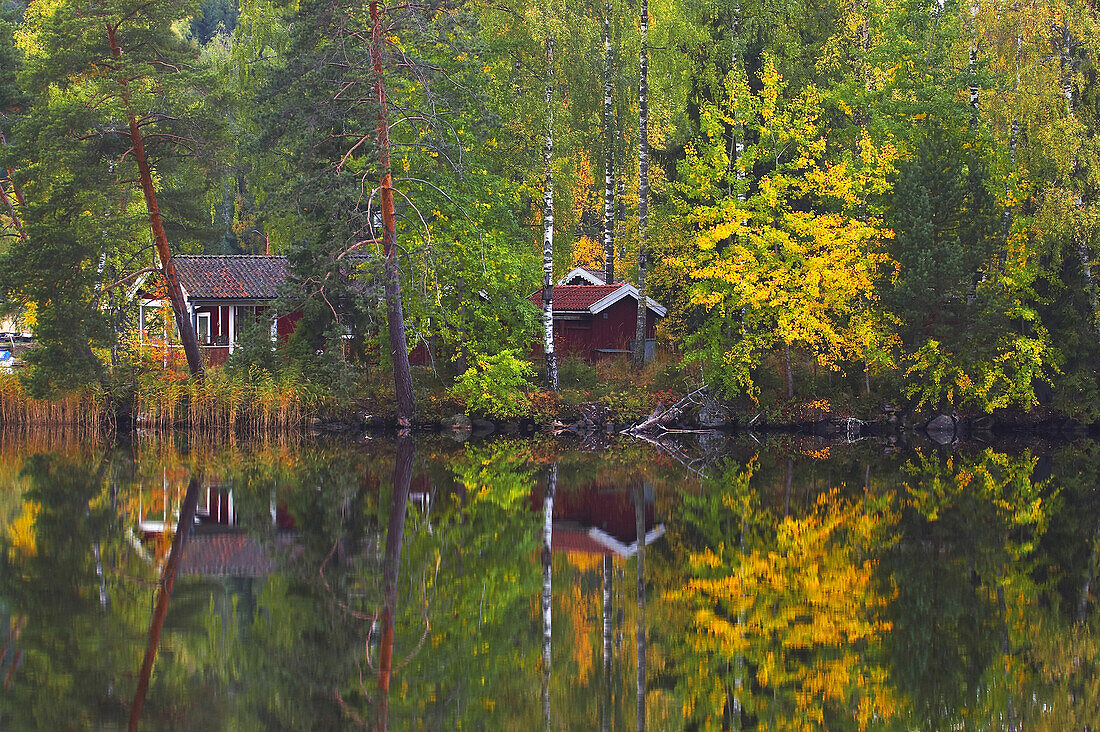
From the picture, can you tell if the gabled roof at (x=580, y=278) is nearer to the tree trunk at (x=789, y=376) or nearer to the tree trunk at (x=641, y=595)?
the tree trunk at (x=789, y=376)

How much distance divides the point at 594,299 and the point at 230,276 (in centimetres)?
1348

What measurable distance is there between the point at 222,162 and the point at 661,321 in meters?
13.9

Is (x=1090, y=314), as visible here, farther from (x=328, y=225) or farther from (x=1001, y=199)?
(x=328, y=225)

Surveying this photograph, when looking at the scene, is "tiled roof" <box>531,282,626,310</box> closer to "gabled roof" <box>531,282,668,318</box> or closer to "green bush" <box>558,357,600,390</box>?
"gabled roof" <box>531,282,668,318</box>

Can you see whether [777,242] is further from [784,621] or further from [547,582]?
[784,621]

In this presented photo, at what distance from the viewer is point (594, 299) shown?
40094mm

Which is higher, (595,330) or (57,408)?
(595,330)

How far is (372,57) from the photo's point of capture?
99.9ft

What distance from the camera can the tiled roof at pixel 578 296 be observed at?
3978cm

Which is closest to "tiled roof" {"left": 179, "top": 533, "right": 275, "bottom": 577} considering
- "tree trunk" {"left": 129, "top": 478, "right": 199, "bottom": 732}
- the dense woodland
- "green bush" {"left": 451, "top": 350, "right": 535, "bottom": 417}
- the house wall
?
"tree trunk" {"left": 129, "top": 478, "right": 199, "bottom": 732}

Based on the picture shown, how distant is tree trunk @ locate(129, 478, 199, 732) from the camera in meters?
9.41

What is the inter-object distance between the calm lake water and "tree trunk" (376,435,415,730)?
42mm

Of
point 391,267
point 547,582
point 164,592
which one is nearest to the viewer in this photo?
point 164,592

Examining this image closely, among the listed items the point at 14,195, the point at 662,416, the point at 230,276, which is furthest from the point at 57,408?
the point at 662,416
